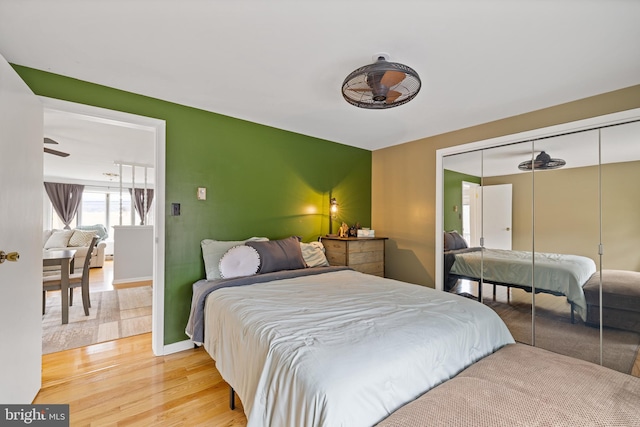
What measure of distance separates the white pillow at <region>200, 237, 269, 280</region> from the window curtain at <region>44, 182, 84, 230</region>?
25.3ft

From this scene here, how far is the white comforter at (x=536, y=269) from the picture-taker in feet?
7.99

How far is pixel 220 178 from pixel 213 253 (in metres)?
0.81

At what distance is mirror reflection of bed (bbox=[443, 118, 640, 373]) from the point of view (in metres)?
2.23

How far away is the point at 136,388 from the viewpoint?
79.0 inches

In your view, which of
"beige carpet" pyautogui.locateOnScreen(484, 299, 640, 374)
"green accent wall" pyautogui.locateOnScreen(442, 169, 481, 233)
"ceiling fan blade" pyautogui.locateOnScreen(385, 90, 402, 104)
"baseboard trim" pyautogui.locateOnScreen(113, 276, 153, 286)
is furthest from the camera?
"baseboard trim" pyautogui.locateOnScreen(113, 276, 153, 286)

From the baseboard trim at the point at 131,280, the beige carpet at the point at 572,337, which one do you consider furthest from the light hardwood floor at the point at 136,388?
the baseboard trim at the point at 131,280

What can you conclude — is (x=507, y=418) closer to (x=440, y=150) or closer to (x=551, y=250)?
(x=551, y=250)

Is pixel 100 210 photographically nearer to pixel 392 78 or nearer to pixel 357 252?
pixel 357 252

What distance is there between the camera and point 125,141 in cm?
414

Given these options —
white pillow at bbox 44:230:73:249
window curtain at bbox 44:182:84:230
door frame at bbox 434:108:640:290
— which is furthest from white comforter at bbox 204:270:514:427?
window curtain at bbox 44:182:84:230

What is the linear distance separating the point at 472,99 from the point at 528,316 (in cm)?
220

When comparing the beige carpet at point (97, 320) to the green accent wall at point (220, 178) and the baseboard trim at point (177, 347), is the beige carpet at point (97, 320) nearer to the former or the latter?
the baseboard trim at point (177, 347)

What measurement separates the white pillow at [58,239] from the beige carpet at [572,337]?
28.6 feet

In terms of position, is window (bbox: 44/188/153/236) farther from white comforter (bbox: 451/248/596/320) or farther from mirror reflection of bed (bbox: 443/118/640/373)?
mirror reflection of bed (bbox: 443/118/640/373)
